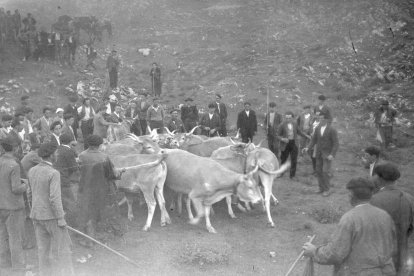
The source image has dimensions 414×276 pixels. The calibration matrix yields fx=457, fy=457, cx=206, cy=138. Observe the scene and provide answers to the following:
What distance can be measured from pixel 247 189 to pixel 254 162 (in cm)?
125

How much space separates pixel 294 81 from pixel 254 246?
16.3 meters

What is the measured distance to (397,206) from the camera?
21.9 feet

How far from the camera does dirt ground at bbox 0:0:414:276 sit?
31.6 ft

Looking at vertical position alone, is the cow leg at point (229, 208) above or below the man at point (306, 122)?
below

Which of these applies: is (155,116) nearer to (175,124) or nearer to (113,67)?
(175,124)

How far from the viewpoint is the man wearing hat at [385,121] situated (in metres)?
16.4

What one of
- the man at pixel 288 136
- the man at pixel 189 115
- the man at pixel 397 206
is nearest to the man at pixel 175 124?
the man at pixel 189 115

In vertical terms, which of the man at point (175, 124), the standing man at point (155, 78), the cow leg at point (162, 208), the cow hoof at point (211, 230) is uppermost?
the standing man at point (155, 78)

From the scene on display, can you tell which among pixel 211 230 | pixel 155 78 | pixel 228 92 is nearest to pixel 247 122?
pixel 211 230

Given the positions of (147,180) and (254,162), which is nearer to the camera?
(147,180)

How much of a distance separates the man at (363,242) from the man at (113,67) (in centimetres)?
2045

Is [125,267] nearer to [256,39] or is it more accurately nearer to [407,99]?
[407,99]

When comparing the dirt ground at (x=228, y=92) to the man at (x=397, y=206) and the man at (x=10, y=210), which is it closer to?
the man at (x=10, y=210)

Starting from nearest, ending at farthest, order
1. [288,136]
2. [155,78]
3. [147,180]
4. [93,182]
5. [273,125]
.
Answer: [93,182] < [147,180] < [288,136] < [273,125] < [155,78]
